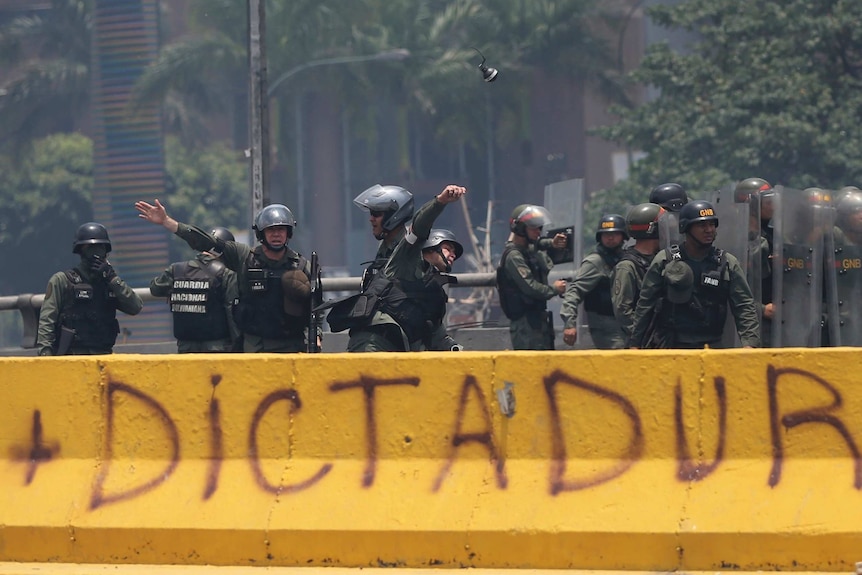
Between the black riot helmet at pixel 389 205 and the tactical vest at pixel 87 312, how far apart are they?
2.29 m

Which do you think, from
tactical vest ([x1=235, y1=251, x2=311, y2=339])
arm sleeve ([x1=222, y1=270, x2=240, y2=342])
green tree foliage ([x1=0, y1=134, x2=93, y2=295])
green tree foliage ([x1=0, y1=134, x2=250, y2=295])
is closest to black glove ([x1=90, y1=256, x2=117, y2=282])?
arm sleeve ([x1=222, y1=270, x2=240, y2=342])

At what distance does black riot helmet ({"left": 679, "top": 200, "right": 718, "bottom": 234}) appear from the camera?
7523mm

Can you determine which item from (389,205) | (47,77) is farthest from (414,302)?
(47,77)

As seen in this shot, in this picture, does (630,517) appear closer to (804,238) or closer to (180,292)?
(804,238)

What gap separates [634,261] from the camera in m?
8.77

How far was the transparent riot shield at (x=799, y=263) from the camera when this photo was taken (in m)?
8.14

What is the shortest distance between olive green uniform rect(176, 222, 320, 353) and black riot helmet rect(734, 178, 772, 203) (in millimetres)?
2554

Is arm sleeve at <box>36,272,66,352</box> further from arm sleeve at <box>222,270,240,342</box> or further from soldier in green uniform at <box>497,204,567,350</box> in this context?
soldier in green uniform at <box>497,204,567,350</box>

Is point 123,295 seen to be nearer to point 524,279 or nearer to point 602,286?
point 524,279

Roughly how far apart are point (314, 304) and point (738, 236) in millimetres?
2349

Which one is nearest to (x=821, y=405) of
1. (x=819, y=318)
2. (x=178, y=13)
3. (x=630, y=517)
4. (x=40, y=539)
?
(x=630, y=517)

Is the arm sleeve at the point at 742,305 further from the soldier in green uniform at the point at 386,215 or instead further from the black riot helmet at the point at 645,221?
the soldier in green uniform at the point at 386,215

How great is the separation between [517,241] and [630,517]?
429 cm

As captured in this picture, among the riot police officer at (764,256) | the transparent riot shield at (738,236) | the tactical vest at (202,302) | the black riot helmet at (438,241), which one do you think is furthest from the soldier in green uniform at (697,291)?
the tactical vest at (202,302)
